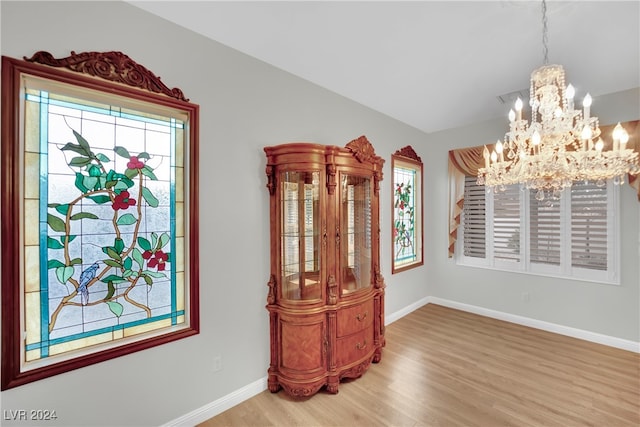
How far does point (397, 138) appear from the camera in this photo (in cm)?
382

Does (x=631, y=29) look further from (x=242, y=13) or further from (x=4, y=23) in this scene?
(x=4, y=23)

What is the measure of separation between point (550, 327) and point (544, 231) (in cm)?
123

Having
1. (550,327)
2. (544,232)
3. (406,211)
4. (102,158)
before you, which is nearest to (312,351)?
(102,158)

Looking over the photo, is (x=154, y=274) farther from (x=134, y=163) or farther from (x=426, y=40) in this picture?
(x=426, y=40)

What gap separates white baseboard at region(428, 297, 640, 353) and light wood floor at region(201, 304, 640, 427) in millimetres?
92

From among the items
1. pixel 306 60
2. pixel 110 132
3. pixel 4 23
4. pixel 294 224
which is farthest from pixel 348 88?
pixel 4 23

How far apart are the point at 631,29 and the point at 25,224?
4242 mm

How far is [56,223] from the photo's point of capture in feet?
4.88

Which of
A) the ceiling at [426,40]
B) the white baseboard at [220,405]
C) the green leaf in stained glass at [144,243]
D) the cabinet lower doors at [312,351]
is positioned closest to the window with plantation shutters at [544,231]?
the ceiling at [426,40]

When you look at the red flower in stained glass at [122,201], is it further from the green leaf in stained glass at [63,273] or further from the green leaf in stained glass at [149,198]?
the green leaf in stained glass at [63,273]

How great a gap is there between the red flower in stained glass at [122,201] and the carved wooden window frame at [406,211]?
2.98 m

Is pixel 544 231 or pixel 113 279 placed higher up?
pixel 544 231

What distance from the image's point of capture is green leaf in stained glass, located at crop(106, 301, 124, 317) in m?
1.66

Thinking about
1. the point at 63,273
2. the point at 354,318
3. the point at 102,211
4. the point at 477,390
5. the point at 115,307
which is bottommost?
the point at 477,390
